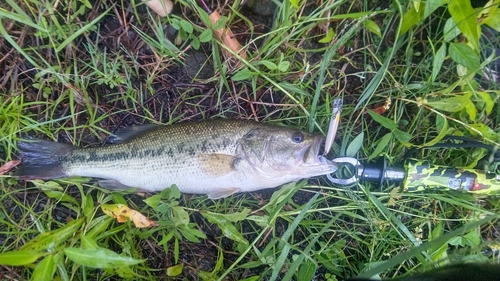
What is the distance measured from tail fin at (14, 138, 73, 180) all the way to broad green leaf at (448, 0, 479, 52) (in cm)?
280

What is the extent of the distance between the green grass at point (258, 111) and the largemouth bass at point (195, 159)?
140mm

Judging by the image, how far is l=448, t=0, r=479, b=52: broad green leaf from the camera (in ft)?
8.48

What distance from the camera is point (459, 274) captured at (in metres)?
1.74

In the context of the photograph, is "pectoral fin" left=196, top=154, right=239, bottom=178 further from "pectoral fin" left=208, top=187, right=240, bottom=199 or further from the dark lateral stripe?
the dark lateral stripe

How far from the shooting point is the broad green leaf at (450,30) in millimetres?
2771

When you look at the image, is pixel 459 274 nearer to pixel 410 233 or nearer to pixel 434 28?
pixel 410 233

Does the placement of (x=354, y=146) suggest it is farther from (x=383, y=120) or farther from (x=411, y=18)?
(x=411, y=18)

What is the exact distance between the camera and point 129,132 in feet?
9.92

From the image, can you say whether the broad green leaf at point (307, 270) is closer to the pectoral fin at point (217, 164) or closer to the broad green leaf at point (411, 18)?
the pectoral fin at point (217, 164)

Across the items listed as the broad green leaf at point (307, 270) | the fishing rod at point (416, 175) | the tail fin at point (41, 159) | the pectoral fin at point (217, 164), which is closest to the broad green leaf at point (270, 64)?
the fishing rod at point (416, 175)

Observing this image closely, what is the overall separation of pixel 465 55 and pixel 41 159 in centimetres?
306

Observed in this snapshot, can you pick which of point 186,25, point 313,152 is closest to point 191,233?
point 313,152

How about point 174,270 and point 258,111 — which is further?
point 258,111

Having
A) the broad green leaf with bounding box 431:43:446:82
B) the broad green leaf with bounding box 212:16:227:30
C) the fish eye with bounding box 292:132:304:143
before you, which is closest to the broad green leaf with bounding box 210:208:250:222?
the fish eye with bounding box 292:132:304:143
